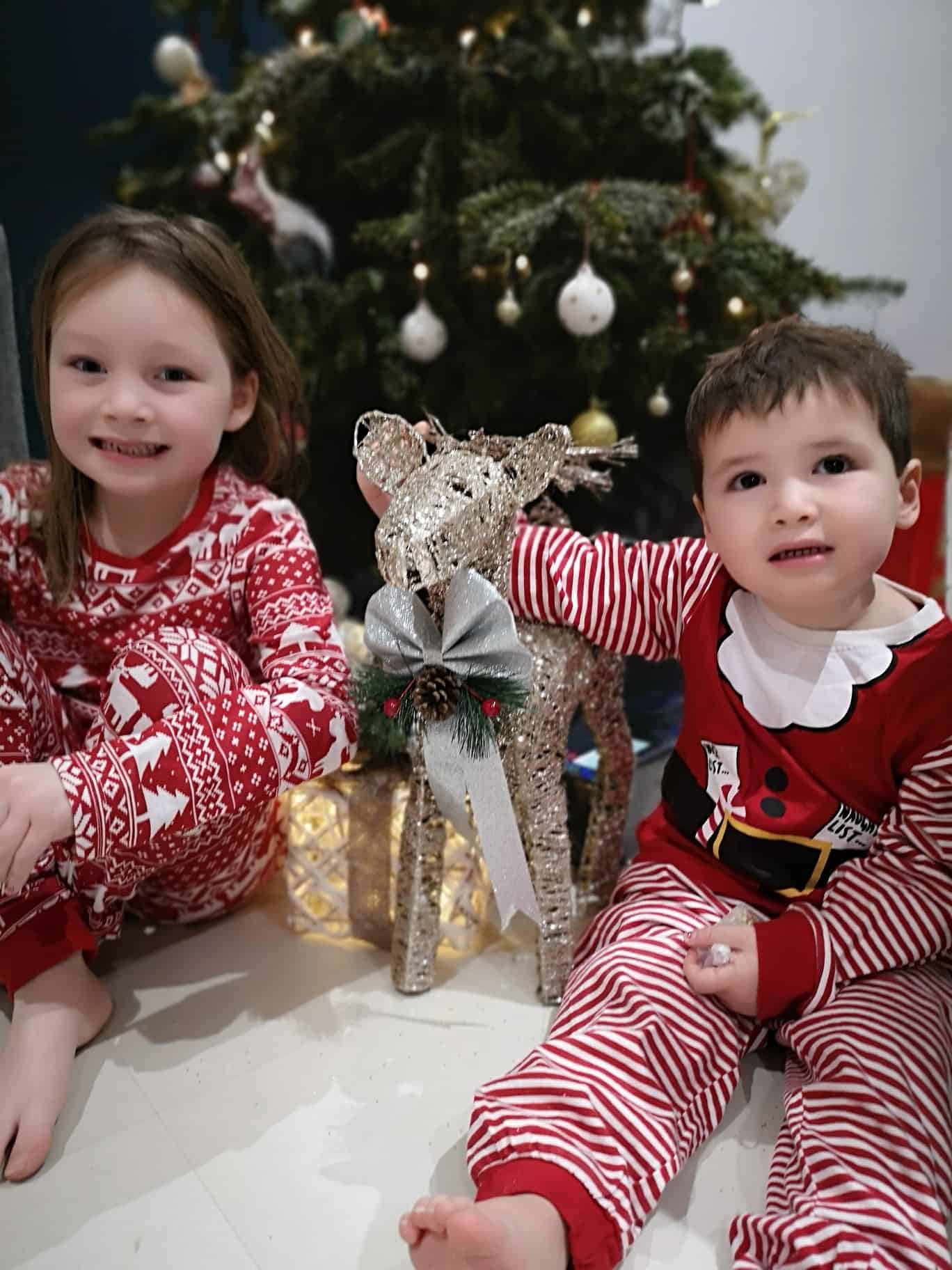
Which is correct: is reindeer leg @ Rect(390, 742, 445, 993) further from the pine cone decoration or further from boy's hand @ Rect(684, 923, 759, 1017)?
boy's hand @ Rect(684, 923, 759, 1017)

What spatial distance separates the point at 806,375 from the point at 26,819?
0.67 m

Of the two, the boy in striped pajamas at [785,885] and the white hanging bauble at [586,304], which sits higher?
the white hanging bauble at [586,304]

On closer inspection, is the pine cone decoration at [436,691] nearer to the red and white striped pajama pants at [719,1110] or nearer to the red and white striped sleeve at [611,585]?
the red and white striped sleeve at [611,585]

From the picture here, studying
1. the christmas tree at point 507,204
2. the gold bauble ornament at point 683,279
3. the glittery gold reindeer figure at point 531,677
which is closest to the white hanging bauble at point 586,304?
the christmas tree at point 507,204

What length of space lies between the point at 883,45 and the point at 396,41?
0.73 metres

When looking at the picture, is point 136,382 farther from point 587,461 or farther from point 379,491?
point 587,461

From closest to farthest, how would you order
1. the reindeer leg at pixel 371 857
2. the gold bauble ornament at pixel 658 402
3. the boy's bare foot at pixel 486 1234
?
1. the boy's bare foot at pixel 486 1234
2. the reindeer leg at pixel 371 857
3. the gold bauble ornament at pixel 658 402

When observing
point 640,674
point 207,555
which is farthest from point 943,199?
point 207,555

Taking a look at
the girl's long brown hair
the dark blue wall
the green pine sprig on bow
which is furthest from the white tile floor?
the dark blue wall

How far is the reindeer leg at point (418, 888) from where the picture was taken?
878mm

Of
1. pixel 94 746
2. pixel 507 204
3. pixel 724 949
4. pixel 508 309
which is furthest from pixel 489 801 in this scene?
pixel 507 204

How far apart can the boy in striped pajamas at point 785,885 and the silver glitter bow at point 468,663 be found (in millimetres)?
111

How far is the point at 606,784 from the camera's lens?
1.02m

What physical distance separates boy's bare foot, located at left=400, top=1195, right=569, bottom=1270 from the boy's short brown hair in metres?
0.57
